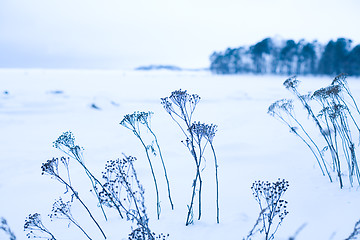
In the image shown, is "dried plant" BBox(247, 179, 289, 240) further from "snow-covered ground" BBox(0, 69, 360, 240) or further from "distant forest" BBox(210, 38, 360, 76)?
"distant forest" BBox(210, 38, 360, 76)

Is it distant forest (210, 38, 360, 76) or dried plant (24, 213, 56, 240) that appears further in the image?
distant forest (210, 38, 360, 76)

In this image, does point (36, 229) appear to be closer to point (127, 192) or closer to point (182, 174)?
point (127, 192)

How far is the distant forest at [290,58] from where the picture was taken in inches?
1420

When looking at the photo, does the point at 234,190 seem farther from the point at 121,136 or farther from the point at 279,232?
the point at 121,136

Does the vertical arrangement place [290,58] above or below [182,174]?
above

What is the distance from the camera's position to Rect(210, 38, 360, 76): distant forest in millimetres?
36062

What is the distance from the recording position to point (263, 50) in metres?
46.8

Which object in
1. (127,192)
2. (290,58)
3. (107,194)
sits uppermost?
(290,58)

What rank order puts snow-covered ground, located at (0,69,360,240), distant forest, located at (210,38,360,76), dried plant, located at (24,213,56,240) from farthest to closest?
distant forest, located at (210,38,360,76) → snow-covered ground, located at (0,69,360,240) → dried plant, located at (24,213,56,240)

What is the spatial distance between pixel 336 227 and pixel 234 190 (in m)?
1.82

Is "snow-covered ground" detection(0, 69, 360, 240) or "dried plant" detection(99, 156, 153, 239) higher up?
"dried plant" detection(99, 156, 153, 239)

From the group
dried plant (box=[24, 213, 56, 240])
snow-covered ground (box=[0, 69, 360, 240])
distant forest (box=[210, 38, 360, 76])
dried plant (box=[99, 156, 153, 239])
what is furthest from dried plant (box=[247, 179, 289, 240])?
distant forest (box=[210, 38, 360, 76])

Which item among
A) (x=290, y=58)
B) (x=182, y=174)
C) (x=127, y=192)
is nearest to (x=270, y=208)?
(x=127, y=192)

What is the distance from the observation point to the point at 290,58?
43906mm
